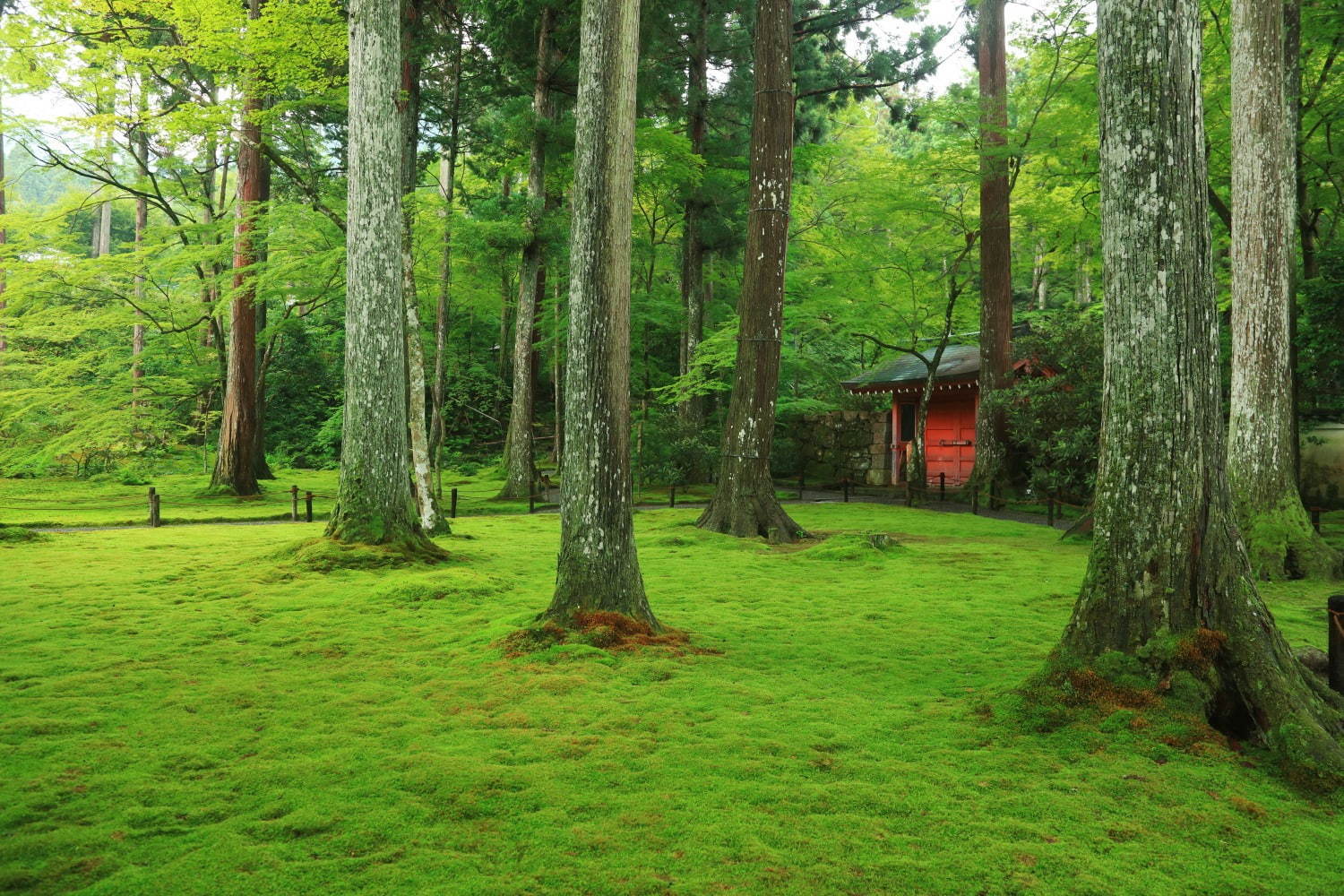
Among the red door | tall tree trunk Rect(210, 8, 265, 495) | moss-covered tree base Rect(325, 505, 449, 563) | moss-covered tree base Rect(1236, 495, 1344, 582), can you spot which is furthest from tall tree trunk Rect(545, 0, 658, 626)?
the red door

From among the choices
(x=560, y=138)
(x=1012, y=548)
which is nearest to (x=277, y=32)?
(x=560, y=138)

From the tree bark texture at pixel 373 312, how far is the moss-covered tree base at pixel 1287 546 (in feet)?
29.4

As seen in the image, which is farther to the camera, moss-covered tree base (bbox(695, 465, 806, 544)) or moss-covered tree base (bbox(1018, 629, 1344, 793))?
moss-covered tree base (bbox(695, 465, 806, 544))

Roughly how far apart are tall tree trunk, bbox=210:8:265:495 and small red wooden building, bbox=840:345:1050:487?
49.7 feet

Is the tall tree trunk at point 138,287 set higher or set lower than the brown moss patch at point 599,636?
higher

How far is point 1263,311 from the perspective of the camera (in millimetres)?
8797

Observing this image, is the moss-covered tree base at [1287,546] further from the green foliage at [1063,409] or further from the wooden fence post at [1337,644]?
the green foliage at [1063,409]

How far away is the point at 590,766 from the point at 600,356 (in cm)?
310

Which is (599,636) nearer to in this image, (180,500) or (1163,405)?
(1163,405)

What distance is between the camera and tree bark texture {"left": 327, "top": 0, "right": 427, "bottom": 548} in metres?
9.20

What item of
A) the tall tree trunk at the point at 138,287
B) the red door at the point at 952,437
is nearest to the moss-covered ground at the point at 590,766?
the tall tree trunk at the point at 138,287

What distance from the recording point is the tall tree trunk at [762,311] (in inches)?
465

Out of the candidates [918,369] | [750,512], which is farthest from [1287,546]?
[918,369]

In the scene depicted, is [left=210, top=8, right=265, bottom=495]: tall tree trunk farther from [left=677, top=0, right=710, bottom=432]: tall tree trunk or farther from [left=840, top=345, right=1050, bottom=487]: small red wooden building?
[left=840, top=345, right=1050, bottom=487]: small red wooden building
